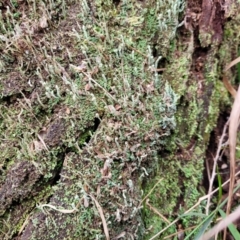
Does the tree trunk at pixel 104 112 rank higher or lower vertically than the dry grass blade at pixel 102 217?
higher

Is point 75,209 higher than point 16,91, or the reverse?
point 16,91

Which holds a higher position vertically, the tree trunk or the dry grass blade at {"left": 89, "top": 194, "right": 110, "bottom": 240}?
the tree trunk

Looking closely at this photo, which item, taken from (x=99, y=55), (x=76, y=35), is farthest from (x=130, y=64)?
(x=76, y=35)

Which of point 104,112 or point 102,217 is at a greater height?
point 104,112

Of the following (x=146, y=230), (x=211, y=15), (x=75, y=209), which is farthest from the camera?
(x=211, y=15)

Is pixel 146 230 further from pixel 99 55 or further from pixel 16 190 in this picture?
pixel 99 55

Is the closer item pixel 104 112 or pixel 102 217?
pixel 102 217

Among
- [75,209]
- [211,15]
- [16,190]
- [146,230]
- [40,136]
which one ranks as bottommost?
[146,230]

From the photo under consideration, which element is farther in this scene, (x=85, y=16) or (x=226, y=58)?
(x=226, y=58)
